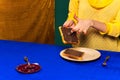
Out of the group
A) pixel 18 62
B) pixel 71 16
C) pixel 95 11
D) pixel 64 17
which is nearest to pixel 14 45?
pixel 18 62

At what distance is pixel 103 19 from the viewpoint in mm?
1640

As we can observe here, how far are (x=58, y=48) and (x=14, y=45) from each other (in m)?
0.30

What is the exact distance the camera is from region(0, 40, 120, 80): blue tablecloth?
3.76 feet

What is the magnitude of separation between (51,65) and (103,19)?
0.58 m

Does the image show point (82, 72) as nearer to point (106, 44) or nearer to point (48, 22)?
point (106, 44)

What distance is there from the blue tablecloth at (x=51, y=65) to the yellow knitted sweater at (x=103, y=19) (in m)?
0.20

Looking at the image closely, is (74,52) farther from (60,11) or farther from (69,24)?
(60,11)

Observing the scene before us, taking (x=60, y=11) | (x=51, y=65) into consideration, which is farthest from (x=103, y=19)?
(x=60, y=11)

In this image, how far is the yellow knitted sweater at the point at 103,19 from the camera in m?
1.53

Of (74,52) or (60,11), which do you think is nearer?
(74,52)

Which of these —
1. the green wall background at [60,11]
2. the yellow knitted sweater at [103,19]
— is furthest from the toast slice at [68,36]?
the green wall background at [60,11]

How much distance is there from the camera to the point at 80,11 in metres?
1.75

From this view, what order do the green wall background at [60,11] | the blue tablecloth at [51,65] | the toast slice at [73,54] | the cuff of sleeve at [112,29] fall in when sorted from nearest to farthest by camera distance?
the blue tablecloth at [51,65]
the toast slice at [73,54]
the cuff of sleeve at [112,29]
the green wall background at [60,11]

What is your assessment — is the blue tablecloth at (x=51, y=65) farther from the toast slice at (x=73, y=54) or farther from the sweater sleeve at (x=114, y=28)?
the sweater sleeve at (x=114, y=28)
